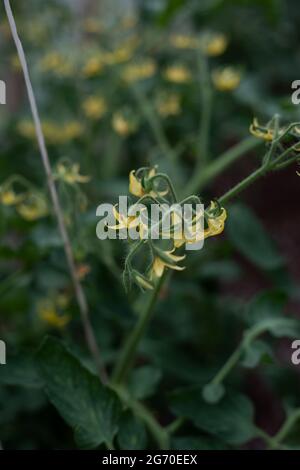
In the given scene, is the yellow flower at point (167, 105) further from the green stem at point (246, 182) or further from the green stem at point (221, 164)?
the green stem at point (246, 182)

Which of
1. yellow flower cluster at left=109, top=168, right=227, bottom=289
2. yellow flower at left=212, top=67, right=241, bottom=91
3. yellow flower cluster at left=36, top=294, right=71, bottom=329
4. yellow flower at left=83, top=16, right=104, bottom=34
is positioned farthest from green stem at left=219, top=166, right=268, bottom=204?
yellow flower at left=83, top=16, right=104, bottom=34

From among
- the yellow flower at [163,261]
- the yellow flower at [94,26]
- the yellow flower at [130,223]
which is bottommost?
the yellow flower at [163,261]

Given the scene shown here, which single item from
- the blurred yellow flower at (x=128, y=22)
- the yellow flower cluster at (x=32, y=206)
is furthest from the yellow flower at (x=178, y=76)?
the yellow flower cluster at (x=32, y=206)

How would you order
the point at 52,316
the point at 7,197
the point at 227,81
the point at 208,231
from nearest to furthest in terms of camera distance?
the point at 208,231 < the point at 7,197 < the point at 52,316 < the point at 227,81

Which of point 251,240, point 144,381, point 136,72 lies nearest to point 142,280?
point 144,381

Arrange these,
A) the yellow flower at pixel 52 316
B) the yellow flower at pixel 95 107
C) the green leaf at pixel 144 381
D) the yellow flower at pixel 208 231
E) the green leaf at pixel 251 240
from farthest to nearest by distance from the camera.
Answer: the yellow flower at pixel 95 107 → the green leaf at pixel 251 240 → the yellow flower at pixel 52 316 → the green leaf at pixel 144 381 → the yellow flower at pixel 208 231

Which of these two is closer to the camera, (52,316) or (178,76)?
(52,316)

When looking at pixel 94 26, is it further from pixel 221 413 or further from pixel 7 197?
pixel 221 413
